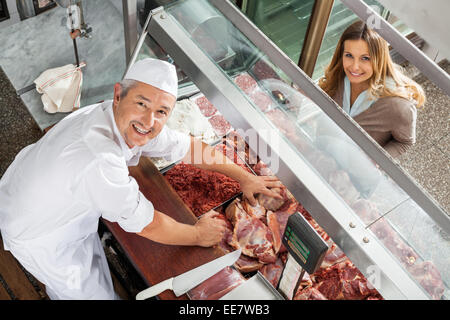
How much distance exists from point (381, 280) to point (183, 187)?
1136mm

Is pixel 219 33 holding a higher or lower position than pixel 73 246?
higher

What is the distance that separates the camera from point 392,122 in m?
2.61

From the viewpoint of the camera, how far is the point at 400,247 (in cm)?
162

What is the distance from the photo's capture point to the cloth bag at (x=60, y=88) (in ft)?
11.8

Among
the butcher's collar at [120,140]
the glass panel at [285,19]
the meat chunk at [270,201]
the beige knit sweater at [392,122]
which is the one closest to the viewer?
the butcher's collar at [120,140]

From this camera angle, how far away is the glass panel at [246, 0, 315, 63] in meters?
3.73

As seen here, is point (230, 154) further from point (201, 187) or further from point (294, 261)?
point (294, 261)

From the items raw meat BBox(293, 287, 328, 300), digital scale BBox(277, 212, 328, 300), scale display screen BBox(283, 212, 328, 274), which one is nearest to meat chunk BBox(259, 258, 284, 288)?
raw meat BBox(293, 287, 328, 300)

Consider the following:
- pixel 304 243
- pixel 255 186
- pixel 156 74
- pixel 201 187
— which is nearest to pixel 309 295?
pixel 255 186

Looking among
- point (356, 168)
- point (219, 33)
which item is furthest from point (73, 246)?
point (356, 168)

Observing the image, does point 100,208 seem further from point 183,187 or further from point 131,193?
point 183,187

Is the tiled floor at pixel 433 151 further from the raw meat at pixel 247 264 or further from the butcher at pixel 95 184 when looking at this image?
the raw meat at pixel 247 264

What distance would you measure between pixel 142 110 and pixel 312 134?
A: 66 centimetres

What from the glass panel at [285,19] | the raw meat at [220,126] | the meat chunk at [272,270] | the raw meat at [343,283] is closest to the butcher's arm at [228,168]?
the raw meat at [220,126]
